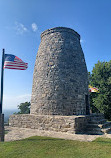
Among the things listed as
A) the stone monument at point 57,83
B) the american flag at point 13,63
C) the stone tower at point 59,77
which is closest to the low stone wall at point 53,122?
the stone monument at point 57,83

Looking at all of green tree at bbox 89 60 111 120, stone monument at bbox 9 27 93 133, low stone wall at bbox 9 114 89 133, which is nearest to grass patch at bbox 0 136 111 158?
low stone wall at bbox 9 114 89 133

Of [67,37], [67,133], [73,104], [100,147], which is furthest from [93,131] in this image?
[67,37]

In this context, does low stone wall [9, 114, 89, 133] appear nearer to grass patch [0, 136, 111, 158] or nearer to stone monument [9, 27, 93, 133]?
stone monument [9, 27, 93, 133]

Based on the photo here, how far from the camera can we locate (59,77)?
31.8ft

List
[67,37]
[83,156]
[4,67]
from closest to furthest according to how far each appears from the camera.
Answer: [83,156], [4,67], [67,37]

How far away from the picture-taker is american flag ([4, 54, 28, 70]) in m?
6.98

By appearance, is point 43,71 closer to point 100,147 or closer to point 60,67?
point 60,67

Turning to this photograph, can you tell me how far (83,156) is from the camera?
390cm

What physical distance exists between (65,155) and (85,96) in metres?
6.86

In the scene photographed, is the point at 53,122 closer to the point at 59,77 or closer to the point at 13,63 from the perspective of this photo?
the point at 59,77

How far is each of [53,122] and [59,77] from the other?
331 cm

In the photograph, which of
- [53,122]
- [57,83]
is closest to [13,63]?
[57,83]

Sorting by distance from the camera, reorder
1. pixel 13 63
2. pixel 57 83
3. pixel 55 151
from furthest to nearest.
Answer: pixel 57 83 < pixel 13 63 < pixel 55 151

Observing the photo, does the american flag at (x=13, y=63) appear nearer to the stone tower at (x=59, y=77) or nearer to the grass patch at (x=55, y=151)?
the stone tower at (x=59, y=77)
